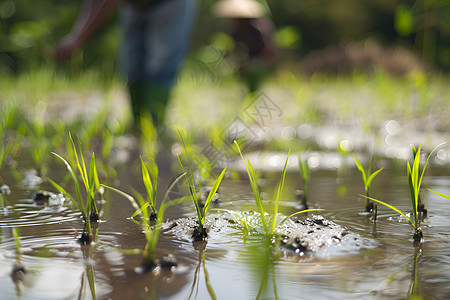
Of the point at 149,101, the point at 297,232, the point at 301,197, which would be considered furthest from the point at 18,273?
the point at 149,101

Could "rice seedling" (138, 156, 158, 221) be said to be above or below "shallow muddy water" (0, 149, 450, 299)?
above

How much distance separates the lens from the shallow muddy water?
0.93m

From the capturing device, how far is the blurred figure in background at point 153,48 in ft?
9.97

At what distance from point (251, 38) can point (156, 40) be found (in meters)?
1.61

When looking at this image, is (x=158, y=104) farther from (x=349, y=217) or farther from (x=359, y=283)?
(x=359, y=283)

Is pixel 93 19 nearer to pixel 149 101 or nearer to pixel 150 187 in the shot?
pixel 149 101

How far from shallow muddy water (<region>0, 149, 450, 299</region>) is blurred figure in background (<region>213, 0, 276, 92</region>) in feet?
9.98

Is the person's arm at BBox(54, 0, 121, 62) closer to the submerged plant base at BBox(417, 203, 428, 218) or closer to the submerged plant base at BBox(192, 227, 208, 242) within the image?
the submerged plant base at BBox(192, 227, 208, 242)

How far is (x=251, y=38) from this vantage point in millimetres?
4562

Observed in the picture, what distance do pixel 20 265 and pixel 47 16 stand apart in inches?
338

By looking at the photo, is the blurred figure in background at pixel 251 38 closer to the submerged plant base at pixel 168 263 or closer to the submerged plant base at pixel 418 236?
the submerged plant base at pixel 418 236

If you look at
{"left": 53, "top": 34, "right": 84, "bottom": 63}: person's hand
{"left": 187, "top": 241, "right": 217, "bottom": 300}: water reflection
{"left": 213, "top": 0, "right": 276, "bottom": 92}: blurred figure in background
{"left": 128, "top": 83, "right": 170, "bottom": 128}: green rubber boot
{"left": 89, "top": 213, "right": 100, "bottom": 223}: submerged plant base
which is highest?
{"left": 213, "top": 0, "right": 276, "bottom": 92}: blurred figure in background

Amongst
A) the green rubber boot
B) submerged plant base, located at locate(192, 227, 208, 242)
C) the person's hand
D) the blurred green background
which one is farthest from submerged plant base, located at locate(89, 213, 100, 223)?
the blurred green background

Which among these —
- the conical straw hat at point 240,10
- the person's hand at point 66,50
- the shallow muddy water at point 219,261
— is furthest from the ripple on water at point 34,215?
the conical straw hat at point 240,10
